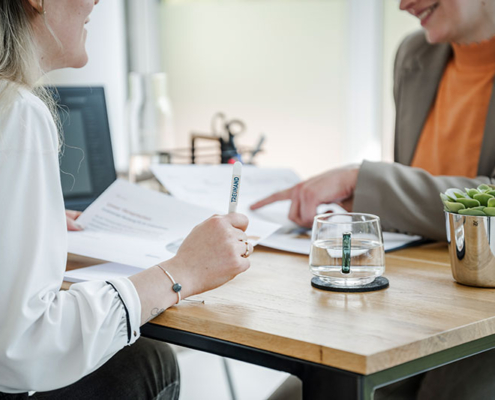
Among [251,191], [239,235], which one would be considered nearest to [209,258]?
[239,235]

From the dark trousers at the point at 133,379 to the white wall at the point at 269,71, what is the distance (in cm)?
174

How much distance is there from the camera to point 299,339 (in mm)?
707

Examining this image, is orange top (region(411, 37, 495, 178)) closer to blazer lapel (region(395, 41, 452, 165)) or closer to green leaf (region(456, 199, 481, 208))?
blazer lapel (region(395, 41, 452, 165))

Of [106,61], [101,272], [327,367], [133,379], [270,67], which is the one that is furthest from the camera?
[270,67]

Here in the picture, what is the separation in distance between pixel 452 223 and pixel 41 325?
59 centimetres

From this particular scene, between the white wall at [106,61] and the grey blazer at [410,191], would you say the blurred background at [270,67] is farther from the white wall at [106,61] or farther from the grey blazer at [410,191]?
the grey blazer at [410,191]

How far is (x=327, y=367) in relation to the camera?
0.68 metres

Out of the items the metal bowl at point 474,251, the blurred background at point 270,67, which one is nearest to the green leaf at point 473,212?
the metal bowl at point 474,251

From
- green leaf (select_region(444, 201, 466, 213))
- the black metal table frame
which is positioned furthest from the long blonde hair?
green leaf (select_region(444, 201, 466, 213))

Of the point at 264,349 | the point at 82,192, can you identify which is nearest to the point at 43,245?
the point at 264,349

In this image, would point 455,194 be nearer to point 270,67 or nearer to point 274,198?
point 274,198

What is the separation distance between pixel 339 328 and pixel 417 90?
1.02m

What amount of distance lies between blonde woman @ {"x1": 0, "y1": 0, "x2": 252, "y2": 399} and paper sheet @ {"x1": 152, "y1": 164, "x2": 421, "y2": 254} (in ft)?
1.09

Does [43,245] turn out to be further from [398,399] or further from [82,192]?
[82,192]
